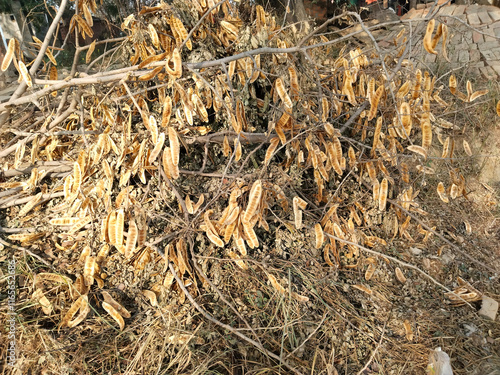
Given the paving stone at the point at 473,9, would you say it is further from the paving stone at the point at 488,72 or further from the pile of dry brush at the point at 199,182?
the pile of dry brush at the point at 199,182

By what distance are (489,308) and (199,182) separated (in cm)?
181

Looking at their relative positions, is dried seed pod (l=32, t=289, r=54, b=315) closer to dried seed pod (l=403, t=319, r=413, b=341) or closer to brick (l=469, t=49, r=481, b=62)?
dried seed pod (l=403, t=319, r=413, b=341)

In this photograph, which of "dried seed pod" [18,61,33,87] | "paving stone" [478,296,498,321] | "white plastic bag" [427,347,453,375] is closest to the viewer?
"white plastic bag" [427,347,453,375]

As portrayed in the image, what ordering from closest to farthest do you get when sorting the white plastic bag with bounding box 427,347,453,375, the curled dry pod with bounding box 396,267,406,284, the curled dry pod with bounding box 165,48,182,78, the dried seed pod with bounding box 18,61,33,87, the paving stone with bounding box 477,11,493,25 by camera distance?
the curled dry pod with bounding box 165,48,182,78
the white plastic bag with bounding box 427,347,453,375
the dried seed pod with bounding box 18,61,33,87
the curled dry pod with bounding box 396,267,406,284
the paving stone with bounding box 477,11,493,25

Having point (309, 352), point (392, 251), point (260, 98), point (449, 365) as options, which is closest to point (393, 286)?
point (392, 251)

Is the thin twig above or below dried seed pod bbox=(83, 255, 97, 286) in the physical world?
below

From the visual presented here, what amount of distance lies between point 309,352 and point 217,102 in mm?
1387

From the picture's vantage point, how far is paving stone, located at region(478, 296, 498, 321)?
220 cm

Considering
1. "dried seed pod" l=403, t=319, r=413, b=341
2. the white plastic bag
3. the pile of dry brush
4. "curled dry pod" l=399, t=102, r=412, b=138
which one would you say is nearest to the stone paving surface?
the pile of dry brush

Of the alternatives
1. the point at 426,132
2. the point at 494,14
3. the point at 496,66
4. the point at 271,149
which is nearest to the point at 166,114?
the point at 271,149

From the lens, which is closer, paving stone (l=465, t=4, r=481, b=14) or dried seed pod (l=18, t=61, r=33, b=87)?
dried seed pod (l=18, t=61, r=33, b=87)

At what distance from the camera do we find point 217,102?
2.18m

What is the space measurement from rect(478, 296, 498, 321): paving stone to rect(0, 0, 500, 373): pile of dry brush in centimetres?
9

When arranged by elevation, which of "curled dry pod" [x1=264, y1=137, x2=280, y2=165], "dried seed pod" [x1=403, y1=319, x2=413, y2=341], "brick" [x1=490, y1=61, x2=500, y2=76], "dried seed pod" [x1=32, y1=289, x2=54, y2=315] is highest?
"curled dry pod" [x1=264, y1=137, x2=280, y2=165]
